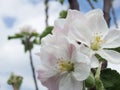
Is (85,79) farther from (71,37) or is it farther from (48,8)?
(48,8)

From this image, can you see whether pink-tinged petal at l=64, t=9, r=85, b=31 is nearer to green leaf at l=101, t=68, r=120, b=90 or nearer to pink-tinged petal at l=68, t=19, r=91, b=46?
pink-tinged petal at l=68, t=19, r=91, b=46

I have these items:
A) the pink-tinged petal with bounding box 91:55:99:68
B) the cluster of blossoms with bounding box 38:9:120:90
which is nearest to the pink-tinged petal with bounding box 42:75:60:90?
the cluster of blossoms with bounding box 38:9:120:90

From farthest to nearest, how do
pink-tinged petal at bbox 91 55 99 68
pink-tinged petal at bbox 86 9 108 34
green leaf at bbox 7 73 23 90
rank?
1. green leaf at bbox 7 73 23 90
2. pink-tinged petal at bbox 86 9 108 34
3. pink-tinged petal at bbox 91 55 99 68

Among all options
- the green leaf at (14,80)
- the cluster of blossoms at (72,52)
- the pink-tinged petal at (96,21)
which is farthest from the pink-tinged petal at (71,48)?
the green leaf at (14,80)

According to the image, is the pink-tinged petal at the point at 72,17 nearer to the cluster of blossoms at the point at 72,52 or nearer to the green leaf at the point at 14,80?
the cluster of blossoms at the point at 72,52

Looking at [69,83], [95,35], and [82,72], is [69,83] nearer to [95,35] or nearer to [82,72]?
[82,72]

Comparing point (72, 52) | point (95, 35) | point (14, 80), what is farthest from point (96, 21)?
point (14, 80)

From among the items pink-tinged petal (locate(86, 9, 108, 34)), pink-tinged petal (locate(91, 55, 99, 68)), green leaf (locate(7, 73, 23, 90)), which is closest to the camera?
pink-tinged petal (locate(91, 55, 99, 68))

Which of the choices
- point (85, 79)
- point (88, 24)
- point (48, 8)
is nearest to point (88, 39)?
point (88, 24)
